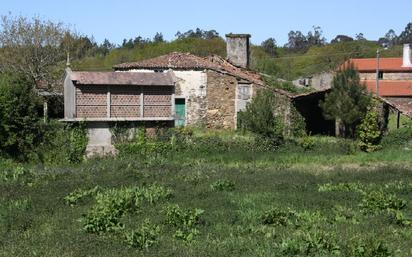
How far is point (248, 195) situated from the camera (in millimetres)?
17031

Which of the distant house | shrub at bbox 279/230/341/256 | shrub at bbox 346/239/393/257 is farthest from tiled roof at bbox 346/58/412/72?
shrub at bbox 346/239/393/257

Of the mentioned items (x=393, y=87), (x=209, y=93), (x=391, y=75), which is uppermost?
(x=391, y=75)

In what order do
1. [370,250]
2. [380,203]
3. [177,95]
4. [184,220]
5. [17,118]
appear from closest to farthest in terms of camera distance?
1. [370,250]
2. [184,220]
3. [380,203]
4. [17,118]
5. [177,95]

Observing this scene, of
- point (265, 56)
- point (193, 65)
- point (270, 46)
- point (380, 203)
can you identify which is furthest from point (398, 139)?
point (270, 46)

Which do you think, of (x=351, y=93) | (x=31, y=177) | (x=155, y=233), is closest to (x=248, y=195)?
(x=155, y=233)

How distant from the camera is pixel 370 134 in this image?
31625 mm

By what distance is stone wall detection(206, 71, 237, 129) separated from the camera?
39031 millimetres

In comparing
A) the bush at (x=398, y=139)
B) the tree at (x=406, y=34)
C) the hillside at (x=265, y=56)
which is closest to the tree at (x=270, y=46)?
the hillside at (x=265, y=56)

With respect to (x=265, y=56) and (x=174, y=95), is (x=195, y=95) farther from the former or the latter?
(x=265, y=56)

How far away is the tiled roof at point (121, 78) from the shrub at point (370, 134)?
34.4 ft

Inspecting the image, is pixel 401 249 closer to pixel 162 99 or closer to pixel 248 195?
pixel 248 195

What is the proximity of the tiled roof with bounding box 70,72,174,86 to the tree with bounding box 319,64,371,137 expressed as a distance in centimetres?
918

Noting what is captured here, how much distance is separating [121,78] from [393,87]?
4261cm

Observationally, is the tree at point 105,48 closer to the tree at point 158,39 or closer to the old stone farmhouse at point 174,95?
the tree at point 158,39
